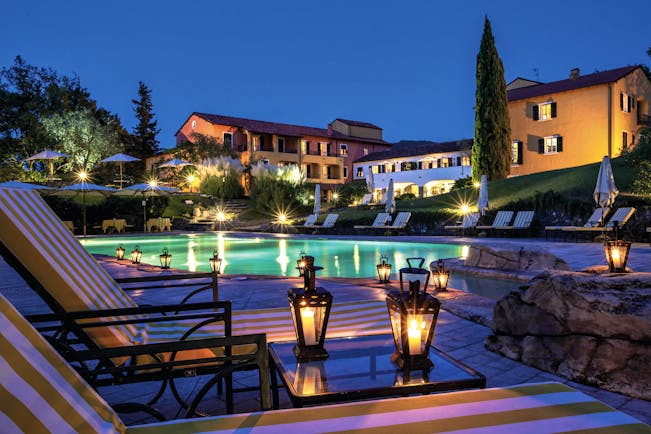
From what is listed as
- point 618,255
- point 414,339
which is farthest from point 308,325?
point 618,255

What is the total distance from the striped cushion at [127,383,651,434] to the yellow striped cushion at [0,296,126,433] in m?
0.16

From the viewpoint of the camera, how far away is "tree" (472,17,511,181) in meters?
25.0

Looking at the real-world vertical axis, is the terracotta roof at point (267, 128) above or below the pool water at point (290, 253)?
above

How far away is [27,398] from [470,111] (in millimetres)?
180121

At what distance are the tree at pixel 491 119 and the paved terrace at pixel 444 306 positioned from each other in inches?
612

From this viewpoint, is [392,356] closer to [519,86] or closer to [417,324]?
[417,324]

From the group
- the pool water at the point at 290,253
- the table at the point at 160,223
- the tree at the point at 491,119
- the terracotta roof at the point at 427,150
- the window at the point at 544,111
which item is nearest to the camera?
the pool water at the point at 290,253

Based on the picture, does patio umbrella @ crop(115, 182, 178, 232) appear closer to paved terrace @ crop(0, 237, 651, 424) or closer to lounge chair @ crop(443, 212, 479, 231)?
paved terrace @ crop(0, 237, 651, 424)

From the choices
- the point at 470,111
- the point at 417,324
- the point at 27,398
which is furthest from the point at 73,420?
the point at 470,111

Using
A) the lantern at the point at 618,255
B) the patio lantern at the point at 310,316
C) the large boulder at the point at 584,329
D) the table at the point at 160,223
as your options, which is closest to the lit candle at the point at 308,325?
the patio lantern at the point at 310,316

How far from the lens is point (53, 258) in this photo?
8.17 ft

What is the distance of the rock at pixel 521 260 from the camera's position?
7.55 m

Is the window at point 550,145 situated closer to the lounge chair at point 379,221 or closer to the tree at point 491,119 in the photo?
the tree at point 491,119

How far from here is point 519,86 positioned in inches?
1298
